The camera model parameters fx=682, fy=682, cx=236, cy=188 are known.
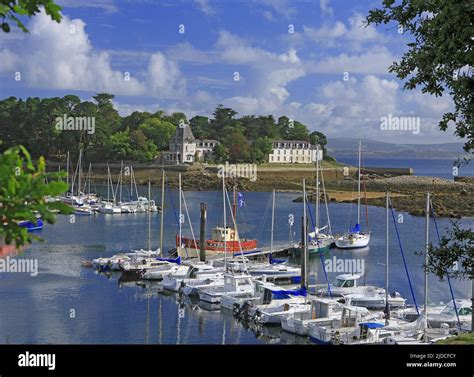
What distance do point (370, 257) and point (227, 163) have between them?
1144cm

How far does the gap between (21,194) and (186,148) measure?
25698 mm

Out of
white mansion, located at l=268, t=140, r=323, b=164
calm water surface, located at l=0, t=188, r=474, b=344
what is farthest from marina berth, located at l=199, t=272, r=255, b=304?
white mansion, located at l=268, t=140, r=323, b=164

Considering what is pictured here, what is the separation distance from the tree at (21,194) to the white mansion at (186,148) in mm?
24315

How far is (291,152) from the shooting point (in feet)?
77.5

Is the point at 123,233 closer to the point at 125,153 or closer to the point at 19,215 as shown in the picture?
the point at 125,153

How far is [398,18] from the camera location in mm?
3328

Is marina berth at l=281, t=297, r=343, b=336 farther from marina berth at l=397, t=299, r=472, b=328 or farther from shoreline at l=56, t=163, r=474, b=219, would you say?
shoreline at l=56, t=163, r=474, b=219

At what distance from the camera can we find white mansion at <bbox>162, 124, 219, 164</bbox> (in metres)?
25.9

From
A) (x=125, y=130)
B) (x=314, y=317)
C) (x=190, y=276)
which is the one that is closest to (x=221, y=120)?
(x=125, y=130)

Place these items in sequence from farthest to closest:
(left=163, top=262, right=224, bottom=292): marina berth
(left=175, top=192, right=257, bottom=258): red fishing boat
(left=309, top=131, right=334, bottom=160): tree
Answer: (left=309, top=131, right=334, bottom=160): tree < (left=175, top=192, right=257, bottom=258): red fishing boat < (left=163, top=262, right=224, bottom=292): marina berth

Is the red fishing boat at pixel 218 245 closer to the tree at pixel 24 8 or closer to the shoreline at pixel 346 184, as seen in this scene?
the shoreline at pixel 346 184

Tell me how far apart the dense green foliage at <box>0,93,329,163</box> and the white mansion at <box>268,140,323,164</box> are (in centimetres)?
25
